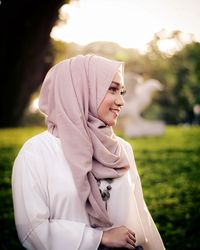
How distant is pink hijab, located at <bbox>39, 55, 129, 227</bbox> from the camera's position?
2.19 m

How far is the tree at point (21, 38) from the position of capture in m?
4.48

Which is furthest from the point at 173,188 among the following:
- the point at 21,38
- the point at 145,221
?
the point at 145,221

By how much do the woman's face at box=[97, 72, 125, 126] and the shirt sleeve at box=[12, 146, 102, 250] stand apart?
1.52 feet

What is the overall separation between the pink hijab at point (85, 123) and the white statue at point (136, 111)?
29.7ft

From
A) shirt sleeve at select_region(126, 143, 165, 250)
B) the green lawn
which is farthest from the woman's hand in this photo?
the green lawn

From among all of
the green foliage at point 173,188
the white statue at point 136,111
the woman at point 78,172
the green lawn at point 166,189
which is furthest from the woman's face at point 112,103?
the white statue at point 136,111

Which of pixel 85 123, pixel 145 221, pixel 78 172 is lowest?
pixel 145 221

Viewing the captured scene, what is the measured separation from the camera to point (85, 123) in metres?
2.24

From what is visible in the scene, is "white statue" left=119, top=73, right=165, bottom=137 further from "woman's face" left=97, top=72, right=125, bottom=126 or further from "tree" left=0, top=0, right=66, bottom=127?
"woman's face" left=97, top=72, right=125, bottom=126

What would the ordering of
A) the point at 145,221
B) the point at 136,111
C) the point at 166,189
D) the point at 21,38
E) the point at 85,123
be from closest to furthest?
the point at 85,123, the point at 145,221, the point at 21,38, the point at 166,189, the point at 136,111

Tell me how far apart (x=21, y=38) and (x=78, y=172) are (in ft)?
9.75

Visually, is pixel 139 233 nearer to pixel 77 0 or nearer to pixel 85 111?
pixel 85 111

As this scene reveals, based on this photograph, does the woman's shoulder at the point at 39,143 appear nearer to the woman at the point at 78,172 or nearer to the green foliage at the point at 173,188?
the woman at the point at 78,172

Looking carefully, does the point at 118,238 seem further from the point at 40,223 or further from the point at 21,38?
the point at 21,38
